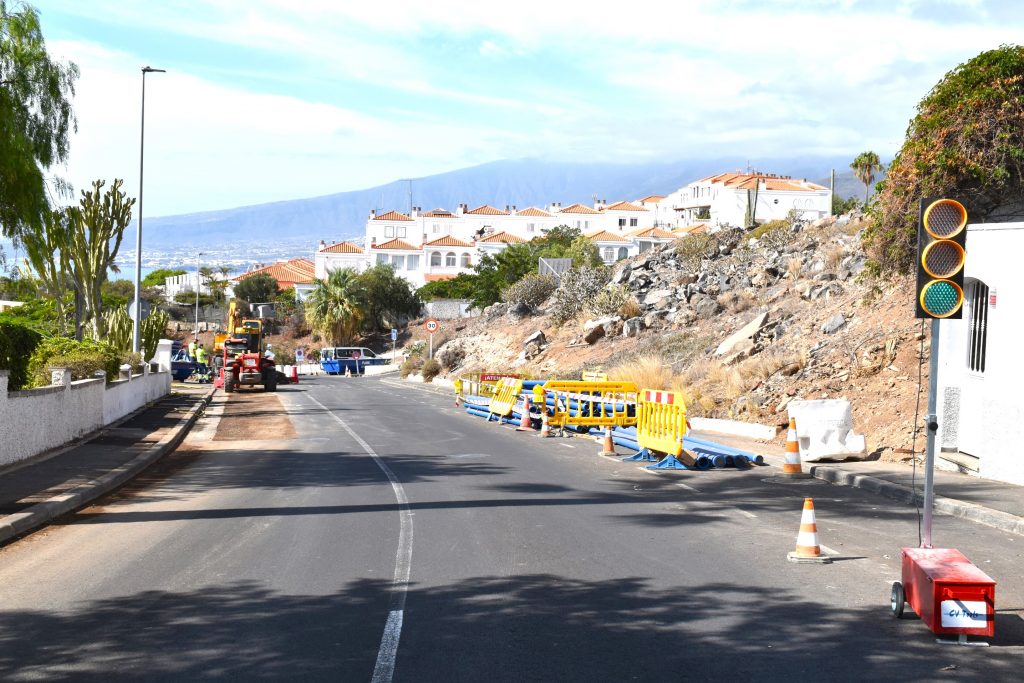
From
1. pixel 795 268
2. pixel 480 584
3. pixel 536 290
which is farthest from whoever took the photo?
pixel 536 290

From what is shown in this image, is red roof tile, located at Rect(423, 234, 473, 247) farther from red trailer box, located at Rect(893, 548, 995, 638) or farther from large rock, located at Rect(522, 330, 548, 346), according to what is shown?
red trailer box, located at Rect(893, 548, 995, 638)

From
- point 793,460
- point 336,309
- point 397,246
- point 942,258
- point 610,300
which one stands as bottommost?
point 793,460

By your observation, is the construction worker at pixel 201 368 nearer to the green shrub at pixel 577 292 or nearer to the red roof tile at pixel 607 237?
the green shrub at pixel 577 292

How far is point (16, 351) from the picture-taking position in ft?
A: 65.1

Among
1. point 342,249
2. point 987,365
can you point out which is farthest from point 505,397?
point 342,249

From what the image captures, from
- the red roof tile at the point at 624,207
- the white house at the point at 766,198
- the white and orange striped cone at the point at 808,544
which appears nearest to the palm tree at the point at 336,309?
the white house at the point at 766,198

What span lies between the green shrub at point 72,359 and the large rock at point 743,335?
16.4 metres

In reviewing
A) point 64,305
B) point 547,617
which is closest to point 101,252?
point 64,305

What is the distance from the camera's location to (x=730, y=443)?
789 inches

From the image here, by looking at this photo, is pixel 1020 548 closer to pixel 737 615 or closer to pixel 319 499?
pixel 737 615

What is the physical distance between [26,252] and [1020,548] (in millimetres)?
14308

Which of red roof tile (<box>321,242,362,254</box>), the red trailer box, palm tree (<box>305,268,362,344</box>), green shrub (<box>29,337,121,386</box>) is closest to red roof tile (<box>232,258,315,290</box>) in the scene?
red roof tile (<box>321,242,362,254</box>)

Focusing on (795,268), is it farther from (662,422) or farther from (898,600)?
(898,600)

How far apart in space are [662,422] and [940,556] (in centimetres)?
1005
